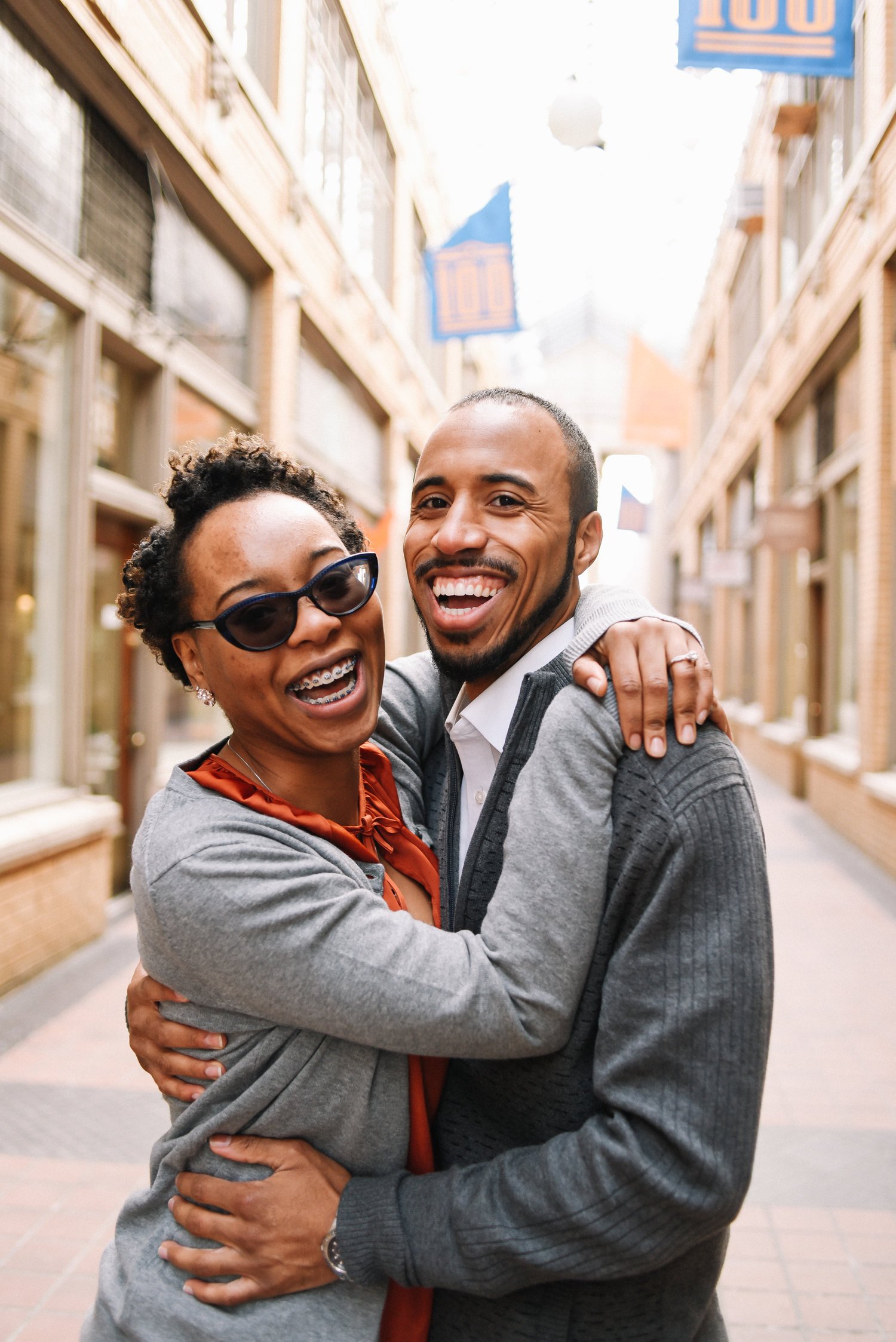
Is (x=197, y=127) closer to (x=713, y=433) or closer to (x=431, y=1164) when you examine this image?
(x=431, y=1164)

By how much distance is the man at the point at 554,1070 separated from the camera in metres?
1.28

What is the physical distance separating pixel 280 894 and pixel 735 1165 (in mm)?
649

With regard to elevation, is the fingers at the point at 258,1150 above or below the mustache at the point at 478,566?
below

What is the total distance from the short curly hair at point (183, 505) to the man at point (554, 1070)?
10.6 inches

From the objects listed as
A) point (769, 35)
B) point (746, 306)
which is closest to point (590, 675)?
point (769, 35)

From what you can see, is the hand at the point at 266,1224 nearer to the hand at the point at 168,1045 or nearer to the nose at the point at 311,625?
the hand at the point at 168,1045

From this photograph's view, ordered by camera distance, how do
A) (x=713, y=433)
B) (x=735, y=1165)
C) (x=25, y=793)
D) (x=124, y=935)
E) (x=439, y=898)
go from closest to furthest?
(x=735, y=1165) < (x=439, y=898) < (x=25, y=793) < (x=124, y=935) < (x=713, y=433)

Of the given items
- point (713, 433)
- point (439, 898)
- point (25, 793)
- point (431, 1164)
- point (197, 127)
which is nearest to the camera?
point (431, 1164)

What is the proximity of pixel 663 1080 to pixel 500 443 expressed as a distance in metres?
0.96

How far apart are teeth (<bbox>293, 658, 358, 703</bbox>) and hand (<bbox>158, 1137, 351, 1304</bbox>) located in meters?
0.66

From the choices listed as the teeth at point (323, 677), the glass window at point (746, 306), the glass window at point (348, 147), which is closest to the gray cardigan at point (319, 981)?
the teeth at point (323, 677)

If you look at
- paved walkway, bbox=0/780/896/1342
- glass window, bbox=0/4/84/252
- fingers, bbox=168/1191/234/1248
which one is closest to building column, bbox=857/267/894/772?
paved walkway, bbox=0/780/896/1342

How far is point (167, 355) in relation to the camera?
7.25 metres

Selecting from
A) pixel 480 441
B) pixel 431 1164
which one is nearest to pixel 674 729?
pixel 480 441
